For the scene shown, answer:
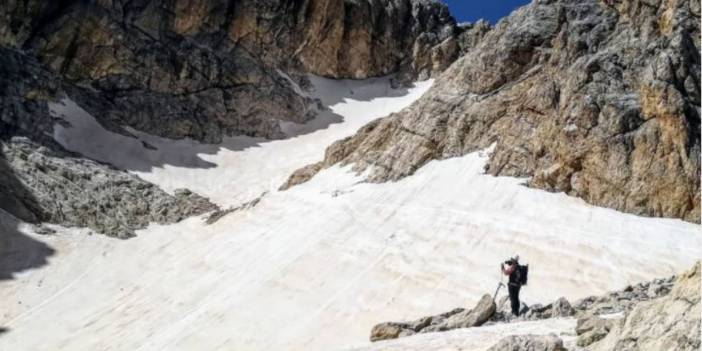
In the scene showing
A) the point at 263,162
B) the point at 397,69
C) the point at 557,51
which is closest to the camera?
the point at 557,51

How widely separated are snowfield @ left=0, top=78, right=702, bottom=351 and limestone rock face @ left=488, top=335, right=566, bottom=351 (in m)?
2.06

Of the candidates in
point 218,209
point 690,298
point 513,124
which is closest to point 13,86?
point 218,209

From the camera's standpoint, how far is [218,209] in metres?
40.3

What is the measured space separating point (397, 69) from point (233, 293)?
161ft

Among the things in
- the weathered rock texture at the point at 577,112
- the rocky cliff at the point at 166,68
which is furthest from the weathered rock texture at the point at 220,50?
the weathered rock texture at the point at 577,112

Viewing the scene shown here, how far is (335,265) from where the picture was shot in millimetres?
26422

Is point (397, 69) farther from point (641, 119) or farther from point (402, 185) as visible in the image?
point (641, 119)

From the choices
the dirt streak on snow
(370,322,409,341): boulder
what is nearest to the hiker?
the dirt streak on snow

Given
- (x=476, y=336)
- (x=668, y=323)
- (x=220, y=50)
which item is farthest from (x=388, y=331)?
(x=220, y=50)

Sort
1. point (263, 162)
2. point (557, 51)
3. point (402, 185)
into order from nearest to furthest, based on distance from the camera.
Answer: point (402, 185), point (557, 51), point (263, 162)

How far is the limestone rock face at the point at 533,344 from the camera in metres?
10.5

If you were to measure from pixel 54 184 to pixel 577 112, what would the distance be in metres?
28.2

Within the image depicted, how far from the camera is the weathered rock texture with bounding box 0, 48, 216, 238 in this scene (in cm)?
3509

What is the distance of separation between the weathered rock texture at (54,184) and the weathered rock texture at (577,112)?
899 cm
